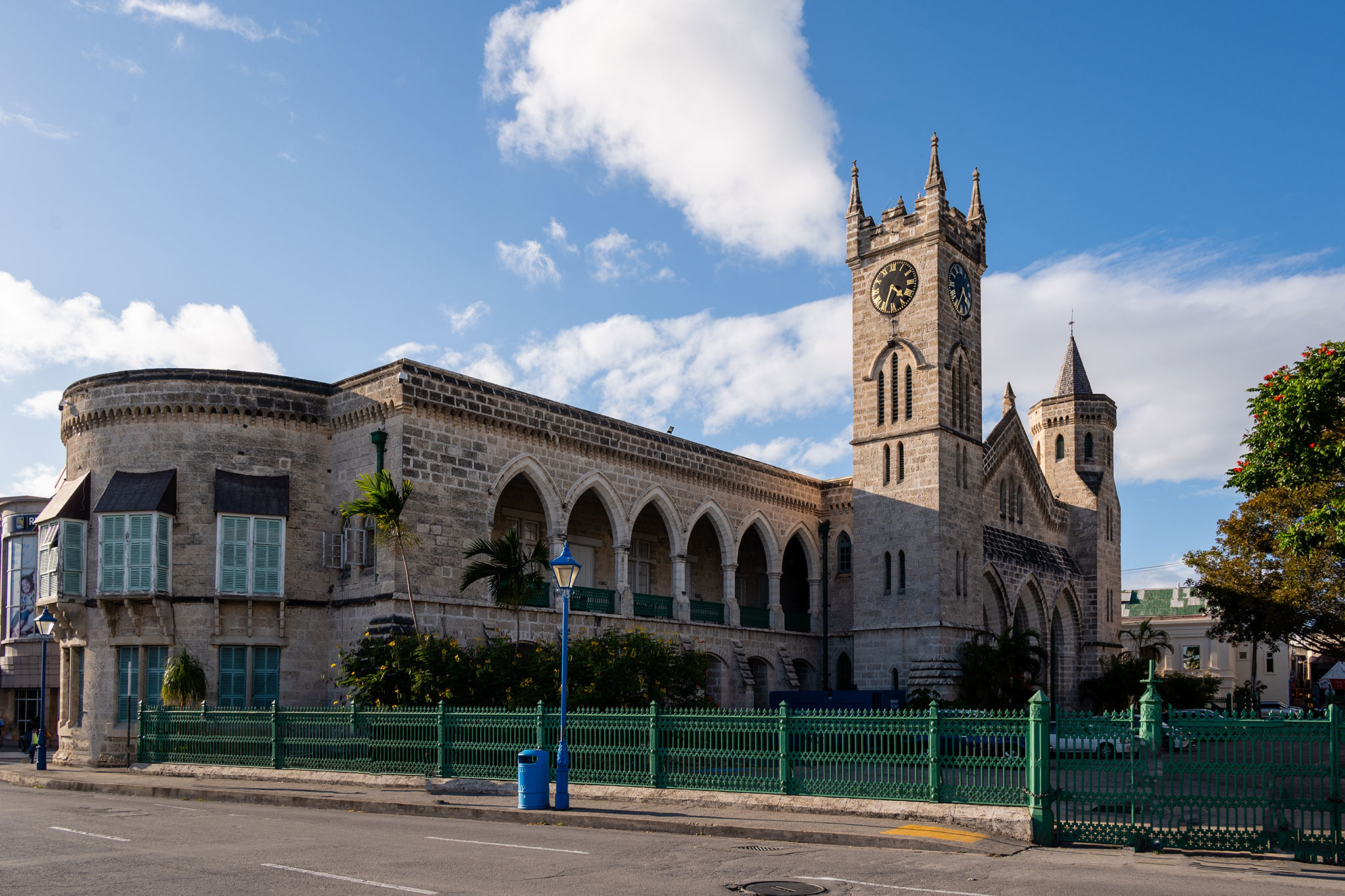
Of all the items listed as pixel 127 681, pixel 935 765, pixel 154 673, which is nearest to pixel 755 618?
pixel 154 673

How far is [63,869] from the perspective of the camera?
9891mm

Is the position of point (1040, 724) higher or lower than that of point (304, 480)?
lower

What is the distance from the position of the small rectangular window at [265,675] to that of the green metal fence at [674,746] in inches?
93.3

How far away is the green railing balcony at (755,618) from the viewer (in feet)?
107

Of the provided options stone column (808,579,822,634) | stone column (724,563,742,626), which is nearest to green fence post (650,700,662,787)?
stone column (724,563,742,626)

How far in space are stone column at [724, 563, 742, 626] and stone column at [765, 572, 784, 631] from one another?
156 cm

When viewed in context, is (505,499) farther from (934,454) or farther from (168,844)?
(168,844)

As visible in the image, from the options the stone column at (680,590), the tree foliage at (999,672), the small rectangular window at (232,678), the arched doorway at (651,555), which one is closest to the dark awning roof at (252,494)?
the small rectangular window at (232,678)

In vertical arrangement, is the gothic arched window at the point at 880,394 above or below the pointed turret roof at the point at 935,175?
below

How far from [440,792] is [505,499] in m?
11.7

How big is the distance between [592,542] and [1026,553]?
16.3 meters

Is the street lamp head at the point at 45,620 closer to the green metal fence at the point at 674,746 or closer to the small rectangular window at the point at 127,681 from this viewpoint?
the small rectangular window at the point at 127,681

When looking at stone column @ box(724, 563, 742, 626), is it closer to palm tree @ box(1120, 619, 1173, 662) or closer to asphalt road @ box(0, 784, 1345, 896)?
asphalt road @ box(0, 784, 1345, 896)

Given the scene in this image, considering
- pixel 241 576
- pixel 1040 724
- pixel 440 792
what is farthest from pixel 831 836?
pixel 241 576
